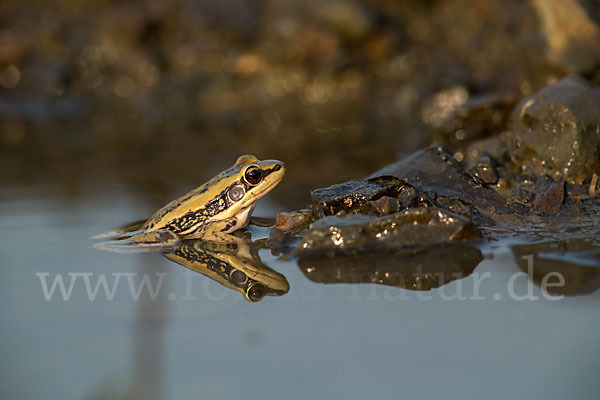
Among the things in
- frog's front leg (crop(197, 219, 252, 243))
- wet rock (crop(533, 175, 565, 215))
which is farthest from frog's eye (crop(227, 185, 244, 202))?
wet rock (crop(533, 175, 565, 215))

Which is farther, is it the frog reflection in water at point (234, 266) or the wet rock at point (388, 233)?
the wet rock at point (388, 233)

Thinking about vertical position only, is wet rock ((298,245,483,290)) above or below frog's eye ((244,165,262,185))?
below

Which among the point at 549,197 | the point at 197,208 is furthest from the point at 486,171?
the point at 197,208

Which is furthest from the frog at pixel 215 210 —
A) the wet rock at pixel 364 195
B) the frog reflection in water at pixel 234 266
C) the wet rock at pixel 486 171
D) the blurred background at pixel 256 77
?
the blurred background at pixel 256 77


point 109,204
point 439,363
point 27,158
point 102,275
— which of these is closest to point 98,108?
point 27,158

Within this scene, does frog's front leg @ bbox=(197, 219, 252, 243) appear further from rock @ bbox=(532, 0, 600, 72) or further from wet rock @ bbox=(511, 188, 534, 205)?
rock @ bbox=(532, 0, 600, 72)

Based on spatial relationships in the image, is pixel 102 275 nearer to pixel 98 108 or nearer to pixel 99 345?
pixel 99 345

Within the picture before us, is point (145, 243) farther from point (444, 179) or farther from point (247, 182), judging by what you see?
point (444, 179)

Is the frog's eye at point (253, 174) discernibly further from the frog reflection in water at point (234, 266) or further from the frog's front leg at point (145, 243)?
the frog's front leg at point (145, 243)
